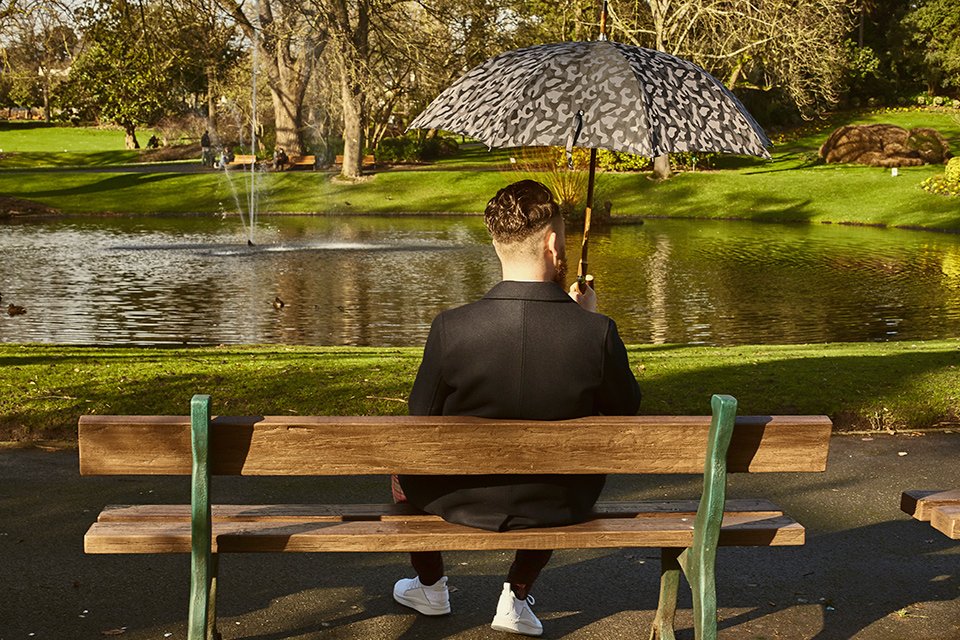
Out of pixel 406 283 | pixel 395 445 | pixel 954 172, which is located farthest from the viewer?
pixel 406 283

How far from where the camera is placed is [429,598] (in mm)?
4684

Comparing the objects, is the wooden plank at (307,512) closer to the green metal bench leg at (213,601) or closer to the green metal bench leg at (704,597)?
the green metal bench leg at (213,601)

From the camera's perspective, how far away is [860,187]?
38.3 m

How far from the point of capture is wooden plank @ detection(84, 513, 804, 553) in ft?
12.9

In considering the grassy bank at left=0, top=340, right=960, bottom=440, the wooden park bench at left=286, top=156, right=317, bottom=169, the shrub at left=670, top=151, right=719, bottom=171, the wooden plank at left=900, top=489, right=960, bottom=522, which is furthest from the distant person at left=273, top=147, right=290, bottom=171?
the wooden plank at left=900, top=489, right=960, bottom=522

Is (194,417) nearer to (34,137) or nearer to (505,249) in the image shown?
(505,249)

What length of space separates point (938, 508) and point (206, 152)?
166 feet

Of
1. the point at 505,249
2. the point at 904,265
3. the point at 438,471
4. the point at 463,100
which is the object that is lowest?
the point at 904,265

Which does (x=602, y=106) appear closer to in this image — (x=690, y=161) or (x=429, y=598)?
(x=429, y=598)

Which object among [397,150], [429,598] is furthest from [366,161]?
[429,598]

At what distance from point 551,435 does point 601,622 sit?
1281mm

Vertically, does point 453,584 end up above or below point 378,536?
below

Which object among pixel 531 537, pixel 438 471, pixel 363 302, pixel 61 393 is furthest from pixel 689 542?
pixel 363 302

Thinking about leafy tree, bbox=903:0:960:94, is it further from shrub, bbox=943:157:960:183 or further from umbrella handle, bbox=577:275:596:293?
umbrella handle, bbox=577:275:596:293
